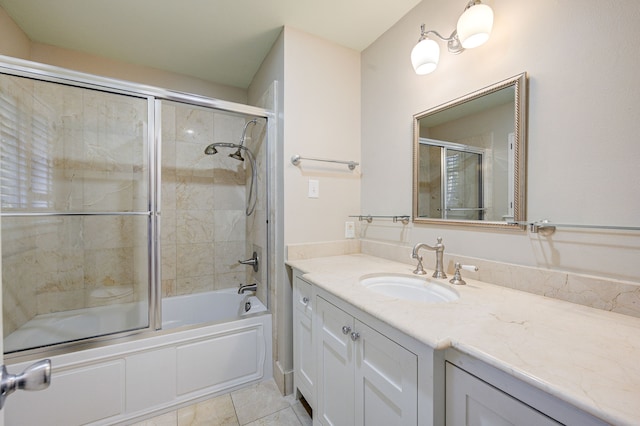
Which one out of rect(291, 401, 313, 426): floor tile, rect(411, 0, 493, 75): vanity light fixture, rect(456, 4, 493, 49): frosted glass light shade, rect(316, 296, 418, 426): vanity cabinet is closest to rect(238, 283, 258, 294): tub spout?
rect(291, 401, 313, 426): floor tile

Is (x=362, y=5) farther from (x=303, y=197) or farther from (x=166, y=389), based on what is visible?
(x=166, y=389)

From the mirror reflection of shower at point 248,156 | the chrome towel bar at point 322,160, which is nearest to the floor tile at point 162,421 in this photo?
the mirror reflection of shower at point 248,156

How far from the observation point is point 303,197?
175 centimetres

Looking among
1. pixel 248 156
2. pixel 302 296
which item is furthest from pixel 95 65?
pixel 302 296

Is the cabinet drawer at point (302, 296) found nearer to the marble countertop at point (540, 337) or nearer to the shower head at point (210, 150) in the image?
the marble countertop at point (540, 337)

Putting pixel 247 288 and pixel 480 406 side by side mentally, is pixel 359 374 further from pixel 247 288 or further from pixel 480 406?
pixel 247 288

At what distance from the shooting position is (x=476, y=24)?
42.9 inches

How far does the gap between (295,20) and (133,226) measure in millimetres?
1765

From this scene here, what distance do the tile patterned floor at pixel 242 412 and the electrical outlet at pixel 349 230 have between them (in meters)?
1.12

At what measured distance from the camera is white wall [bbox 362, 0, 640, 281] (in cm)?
83

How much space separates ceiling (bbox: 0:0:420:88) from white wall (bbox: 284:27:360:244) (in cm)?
14

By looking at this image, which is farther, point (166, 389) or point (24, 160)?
point (24, 160)

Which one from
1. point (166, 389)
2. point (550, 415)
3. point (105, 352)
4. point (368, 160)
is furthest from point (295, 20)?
point (166, 389)

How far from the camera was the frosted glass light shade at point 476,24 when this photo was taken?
3.54 feet
